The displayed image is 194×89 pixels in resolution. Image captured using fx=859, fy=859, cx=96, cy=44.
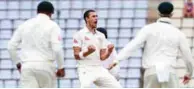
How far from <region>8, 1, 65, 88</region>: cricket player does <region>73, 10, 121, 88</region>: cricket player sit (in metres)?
0.25

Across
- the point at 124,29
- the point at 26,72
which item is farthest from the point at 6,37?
the point at 26,72

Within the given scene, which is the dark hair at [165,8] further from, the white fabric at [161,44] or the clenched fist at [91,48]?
the clenched fist at [91,48]

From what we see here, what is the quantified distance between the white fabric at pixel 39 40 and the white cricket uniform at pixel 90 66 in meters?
0.25

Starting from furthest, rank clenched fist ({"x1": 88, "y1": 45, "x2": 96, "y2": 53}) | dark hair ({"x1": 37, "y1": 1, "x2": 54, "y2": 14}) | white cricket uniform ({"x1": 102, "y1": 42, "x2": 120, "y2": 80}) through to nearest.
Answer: white cricket uniform ({"x1": 102, "y1": 42, "x2": 120, "y2": 80}) < dark hair ({"x1": 37, "y1": 1, "x2": 54, "y2": 14}) < clenched fist ({"x1": 88, "y1": 45, "x2": 96, "y2": 53})

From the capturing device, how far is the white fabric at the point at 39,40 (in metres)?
9.16

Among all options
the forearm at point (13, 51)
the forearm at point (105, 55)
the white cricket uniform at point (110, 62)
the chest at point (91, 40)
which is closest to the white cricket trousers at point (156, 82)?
the forearm at point (105, 55)

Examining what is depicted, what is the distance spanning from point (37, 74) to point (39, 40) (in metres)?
0.38

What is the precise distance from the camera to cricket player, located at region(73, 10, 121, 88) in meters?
8.99

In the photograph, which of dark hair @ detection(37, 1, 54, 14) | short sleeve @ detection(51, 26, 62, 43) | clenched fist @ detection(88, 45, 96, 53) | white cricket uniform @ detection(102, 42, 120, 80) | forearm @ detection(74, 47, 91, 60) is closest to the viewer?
clenched fist @ detection(88, 45, 96, 53)

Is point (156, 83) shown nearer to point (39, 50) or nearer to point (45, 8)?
point (39, 50)

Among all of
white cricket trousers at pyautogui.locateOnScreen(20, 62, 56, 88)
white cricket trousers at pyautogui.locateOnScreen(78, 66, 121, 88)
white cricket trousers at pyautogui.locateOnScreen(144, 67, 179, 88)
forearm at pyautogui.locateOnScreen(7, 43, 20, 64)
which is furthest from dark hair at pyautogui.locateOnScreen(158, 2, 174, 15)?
forearm at pyautogui.locateOnScreen(7, 43, 20, 64)

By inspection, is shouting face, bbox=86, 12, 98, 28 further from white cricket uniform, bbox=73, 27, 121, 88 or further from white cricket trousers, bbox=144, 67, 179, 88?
white cricket trousers, bbox=144, 67, 179, 88

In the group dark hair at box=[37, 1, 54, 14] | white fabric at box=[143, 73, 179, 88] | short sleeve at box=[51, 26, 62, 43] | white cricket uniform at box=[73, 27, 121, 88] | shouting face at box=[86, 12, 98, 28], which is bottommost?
white fabric at box=[143, 73, 179, 88]

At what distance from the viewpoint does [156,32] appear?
909 centimetres
